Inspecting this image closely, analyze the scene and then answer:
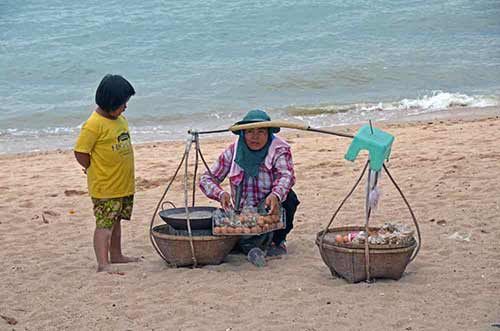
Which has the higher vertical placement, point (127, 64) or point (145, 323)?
point (127, 64)

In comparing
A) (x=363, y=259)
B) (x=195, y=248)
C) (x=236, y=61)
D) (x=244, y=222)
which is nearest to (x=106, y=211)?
(x=195, y=248)

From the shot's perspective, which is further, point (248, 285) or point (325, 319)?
point (248, 285)

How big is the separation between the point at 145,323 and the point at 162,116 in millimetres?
9847

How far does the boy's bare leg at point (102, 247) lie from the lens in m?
4.96

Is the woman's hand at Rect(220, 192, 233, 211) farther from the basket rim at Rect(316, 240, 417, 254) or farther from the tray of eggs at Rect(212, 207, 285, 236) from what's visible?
the basket rim at Rect(316, 240, 417, 254)

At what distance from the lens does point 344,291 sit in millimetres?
4301

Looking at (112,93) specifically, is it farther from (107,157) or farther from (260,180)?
(260,180)

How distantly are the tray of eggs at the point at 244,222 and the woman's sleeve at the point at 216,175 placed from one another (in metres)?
0.17

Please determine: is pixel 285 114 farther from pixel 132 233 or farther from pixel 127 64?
pixel 132 233

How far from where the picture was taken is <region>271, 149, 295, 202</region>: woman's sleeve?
487 cm

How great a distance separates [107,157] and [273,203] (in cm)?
104

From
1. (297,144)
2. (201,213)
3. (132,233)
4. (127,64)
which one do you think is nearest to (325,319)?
(201,213)

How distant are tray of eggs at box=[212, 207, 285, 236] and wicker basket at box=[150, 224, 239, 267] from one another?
66 mm

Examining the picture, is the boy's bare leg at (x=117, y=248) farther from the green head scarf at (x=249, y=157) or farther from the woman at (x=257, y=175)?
the green head scarf at (x=249, y=157)
